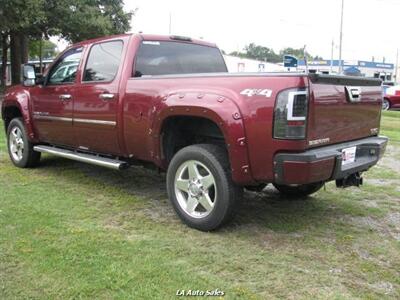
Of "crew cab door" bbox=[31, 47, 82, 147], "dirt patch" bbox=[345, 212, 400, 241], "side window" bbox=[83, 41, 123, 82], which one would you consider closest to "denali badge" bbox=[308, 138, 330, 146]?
"dirt patch" bbox=[345, 212, 400, 241]

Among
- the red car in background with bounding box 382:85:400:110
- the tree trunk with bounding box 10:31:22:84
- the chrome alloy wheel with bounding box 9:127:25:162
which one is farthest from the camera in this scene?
the tree trunk with bounding box 10:31:22:84

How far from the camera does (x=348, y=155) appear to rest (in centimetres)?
441

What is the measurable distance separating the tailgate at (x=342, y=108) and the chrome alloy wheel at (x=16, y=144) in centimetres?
465

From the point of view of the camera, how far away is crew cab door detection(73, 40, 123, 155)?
17.7ft

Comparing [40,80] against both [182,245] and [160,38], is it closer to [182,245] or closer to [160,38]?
[160,38]

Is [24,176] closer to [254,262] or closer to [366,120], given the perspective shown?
[254,262]

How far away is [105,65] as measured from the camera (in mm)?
5656

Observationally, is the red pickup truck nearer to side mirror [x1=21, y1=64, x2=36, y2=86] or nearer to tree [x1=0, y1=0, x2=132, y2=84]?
side mirror [x1=21, y1=64, x2=36, y2=86]

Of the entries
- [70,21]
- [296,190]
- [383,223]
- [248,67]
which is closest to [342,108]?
[383,223]

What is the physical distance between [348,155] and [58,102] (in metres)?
3.66

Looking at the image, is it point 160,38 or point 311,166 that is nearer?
point 311,166

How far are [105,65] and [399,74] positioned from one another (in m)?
96.4

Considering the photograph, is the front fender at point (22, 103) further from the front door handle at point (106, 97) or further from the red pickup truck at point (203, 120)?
the front door handle at point (106, 97)

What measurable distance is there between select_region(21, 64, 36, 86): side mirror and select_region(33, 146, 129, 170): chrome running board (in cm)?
88
